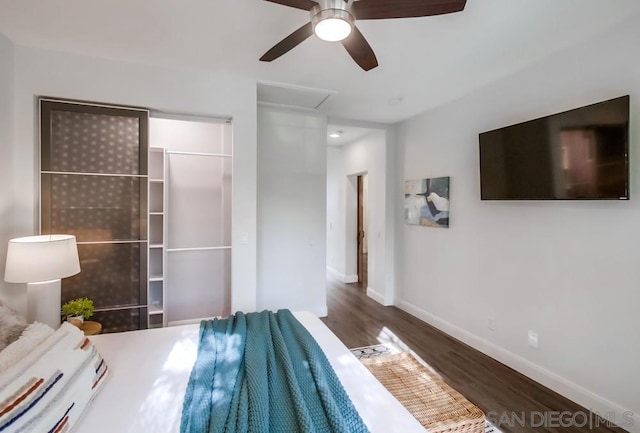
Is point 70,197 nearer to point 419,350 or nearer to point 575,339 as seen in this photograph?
point 419,350

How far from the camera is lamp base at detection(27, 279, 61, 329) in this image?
202 cm

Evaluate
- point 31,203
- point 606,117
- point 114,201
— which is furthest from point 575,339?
point 31,203

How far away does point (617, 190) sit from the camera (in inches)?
75.5

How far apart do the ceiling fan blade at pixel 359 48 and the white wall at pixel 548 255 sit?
1591 millimetres

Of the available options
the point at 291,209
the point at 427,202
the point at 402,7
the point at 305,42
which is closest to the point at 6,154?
the point at 305,42

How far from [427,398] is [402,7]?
219cm

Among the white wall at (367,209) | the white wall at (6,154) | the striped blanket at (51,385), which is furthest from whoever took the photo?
the white wall at (367,209)

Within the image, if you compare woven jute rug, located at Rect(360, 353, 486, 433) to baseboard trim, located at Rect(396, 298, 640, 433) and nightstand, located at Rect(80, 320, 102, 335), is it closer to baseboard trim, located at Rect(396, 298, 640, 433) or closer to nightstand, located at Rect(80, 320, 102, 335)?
baseboard trim, located at Rect(396, 298, 640, 433)

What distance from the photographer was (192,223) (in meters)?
3.42

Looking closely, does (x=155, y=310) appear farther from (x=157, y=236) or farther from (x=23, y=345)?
(x=23, y=345)

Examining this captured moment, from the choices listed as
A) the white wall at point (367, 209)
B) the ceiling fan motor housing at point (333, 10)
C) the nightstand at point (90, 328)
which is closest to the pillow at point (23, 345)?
the nightstand at point (90, 328)

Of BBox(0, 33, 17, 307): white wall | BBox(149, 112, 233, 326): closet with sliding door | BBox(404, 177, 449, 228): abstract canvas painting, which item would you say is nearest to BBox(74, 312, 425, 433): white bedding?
BBox(0, 33, 17, 307): white wall

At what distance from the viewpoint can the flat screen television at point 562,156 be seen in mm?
1922

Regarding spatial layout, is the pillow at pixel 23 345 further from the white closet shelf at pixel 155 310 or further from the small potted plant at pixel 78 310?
the white closet shelf at pixel 155 310
